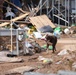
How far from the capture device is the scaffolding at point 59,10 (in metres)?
22.9

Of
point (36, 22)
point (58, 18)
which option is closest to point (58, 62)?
point (36, 22)

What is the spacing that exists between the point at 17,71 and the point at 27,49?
3917 millimetres

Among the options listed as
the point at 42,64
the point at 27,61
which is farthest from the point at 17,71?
the point at 27,61

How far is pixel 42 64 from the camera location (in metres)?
9.90

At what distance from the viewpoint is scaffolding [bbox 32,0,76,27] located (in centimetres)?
2294

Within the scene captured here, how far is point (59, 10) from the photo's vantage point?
23094 mm

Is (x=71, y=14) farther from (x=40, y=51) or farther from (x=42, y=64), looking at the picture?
(x=42, y=64)

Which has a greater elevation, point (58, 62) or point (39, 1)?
point (39, 1)

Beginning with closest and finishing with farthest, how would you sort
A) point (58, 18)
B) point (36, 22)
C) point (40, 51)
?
point (40, 51), point (36, 22), point (58, 18)

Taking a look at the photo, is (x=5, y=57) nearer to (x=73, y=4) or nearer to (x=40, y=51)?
(x=40, y=51)

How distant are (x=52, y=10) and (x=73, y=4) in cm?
166

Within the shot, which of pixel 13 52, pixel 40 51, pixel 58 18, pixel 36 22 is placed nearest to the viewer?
pixel 13 52

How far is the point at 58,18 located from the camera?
22.8 metres

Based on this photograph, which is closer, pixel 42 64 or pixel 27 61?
pixel 42 64
